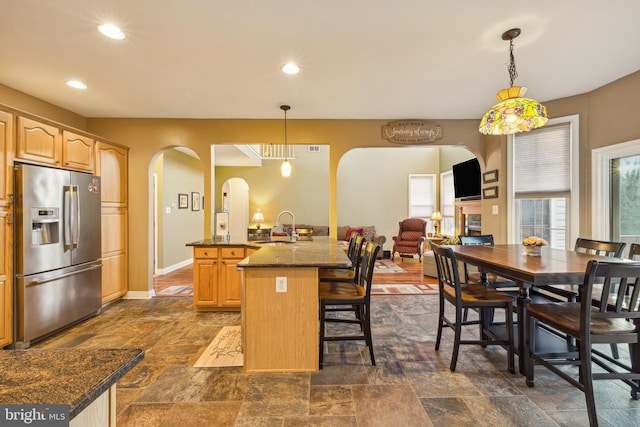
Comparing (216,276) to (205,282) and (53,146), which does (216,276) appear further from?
(53,146)

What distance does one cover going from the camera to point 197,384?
Answer: 7.27 ft

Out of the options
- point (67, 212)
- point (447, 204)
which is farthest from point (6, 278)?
point (447, 204)

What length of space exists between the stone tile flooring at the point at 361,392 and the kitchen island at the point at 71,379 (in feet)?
4.25

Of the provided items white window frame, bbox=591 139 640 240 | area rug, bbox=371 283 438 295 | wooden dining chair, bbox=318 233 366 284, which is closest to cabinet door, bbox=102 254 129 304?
wooden dining chair, bbox=318 233 366 284

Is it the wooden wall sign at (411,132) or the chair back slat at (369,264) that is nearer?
the chair back slat at (369,264)

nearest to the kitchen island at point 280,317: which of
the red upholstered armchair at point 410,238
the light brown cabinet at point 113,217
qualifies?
the light brown cabinet at point 113,217

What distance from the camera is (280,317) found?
2336 mm

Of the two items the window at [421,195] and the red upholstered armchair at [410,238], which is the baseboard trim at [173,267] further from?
the window at [421,195]

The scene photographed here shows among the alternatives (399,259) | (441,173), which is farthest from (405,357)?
(441,173)

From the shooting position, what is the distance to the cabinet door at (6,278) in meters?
2.66

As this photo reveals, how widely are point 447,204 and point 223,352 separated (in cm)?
733

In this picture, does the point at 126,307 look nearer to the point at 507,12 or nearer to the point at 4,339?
the point at 4,339

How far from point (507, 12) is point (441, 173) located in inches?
276

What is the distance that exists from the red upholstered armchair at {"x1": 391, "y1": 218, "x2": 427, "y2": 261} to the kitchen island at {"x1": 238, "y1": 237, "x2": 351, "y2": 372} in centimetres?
562
